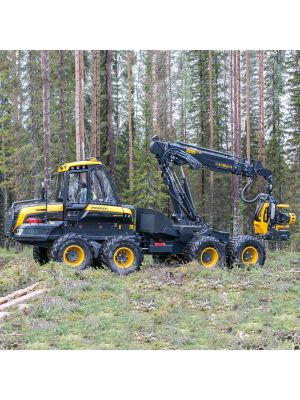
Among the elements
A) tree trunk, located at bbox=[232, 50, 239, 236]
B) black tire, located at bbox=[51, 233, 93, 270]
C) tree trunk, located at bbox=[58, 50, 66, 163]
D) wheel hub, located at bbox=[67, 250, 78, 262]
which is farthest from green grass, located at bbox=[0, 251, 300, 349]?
tree trunk, located at bbox=[58, 50, 66, 163]

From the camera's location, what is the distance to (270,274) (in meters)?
12.5

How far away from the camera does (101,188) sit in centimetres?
1280

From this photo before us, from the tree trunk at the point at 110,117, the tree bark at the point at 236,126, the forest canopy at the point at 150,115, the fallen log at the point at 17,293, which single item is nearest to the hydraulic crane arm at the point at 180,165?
the forest canopy at the point at 150,115

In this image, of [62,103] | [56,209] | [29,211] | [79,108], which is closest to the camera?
[29,211]

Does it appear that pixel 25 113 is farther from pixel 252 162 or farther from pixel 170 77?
pixel 252 162

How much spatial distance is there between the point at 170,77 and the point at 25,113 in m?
7.84

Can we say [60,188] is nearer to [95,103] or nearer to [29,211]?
[29,211]

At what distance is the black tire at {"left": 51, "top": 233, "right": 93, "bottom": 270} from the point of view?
39.1 feet

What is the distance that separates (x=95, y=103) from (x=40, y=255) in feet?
30.0

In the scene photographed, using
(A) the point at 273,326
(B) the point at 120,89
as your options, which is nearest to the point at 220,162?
(A) the point at 273,326

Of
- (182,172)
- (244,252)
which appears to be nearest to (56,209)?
(182,172)

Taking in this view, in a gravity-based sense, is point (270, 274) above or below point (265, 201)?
below

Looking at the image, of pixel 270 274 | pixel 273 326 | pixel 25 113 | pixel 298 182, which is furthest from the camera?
pixel 298 182
